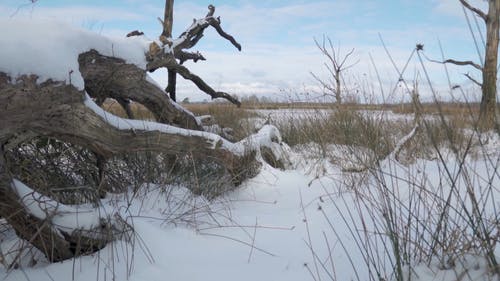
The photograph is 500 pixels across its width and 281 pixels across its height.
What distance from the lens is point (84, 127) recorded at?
7.62 ft

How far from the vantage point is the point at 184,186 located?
3408mm

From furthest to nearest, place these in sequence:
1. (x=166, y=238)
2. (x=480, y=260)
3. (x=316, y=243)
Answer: (x=316, y=243) → (x=166, y=238) → (x=480, y=260)

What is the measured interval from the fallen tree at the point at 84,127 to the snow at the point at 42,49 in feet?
0.03

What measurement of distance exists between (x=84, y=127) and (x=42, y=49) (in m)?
0.47

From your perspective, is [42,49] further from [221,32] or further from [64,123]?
[221,32]

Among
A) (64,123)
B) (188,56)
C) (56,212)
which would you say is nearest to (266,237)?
(56,212)

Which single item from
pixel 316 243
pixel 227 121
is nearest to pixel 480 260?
pixel 316 243

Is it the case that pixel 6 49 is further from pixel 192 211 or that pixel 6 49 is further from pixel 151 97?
pixel 151 97

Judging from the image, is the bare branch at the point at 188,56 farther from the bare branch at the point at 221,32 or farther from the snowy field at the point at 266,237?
the snowy field at the point at 266,237

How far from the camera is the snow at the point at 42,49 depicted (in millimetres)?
1997

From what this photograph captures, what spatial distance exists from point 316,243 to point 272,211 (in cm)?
80

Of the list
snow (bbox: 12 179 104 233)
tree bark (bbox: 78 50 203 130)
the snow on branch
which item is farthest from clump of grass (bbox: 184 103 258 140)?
snow (bbox: 12 179 104 233)

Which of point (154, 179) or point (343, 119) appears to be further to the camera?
point (343, 119)

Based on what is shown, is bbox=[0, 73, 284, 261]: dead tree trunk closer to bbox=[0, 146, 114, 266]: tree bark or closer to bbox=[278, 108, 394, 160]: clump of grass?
bbox=[0, 146, 114, 266]: tree bark
